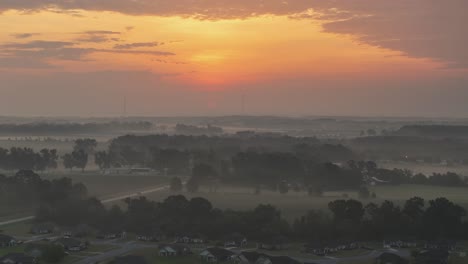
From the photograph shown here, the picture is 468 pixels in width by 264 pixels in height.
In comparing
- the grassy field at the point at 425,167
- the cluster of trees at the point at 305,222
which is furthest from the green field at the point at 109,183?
the grassy field at the point at 425,167

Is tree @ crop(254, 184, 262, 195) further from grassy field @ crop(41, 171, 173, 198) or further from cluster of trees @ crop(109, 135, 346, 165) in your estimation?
cluster of trees @ crop(109, 135, 346, 165)

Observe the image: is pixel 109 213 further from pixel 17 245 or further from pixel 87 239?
pixel 17 245

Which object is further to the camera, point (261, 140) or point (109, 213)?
point (261, 140)

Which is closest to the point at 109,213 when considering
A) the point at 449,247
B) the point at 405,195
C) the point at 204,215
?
the point at 204,215

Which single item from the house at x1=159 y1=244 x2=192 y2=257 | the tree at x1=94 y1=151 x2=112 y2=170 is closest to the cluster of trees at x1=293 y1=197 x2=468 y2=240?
the house at x1=159 y1=244 x2=192 y2=257

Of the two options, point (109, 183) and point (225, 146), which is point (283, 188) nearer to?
point (109, 183)

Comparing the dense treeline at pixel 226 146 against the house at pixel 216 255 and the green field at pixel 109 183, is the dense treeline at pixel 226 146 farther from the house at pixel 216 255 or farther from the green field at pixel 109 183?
the house at pixel 216 255
